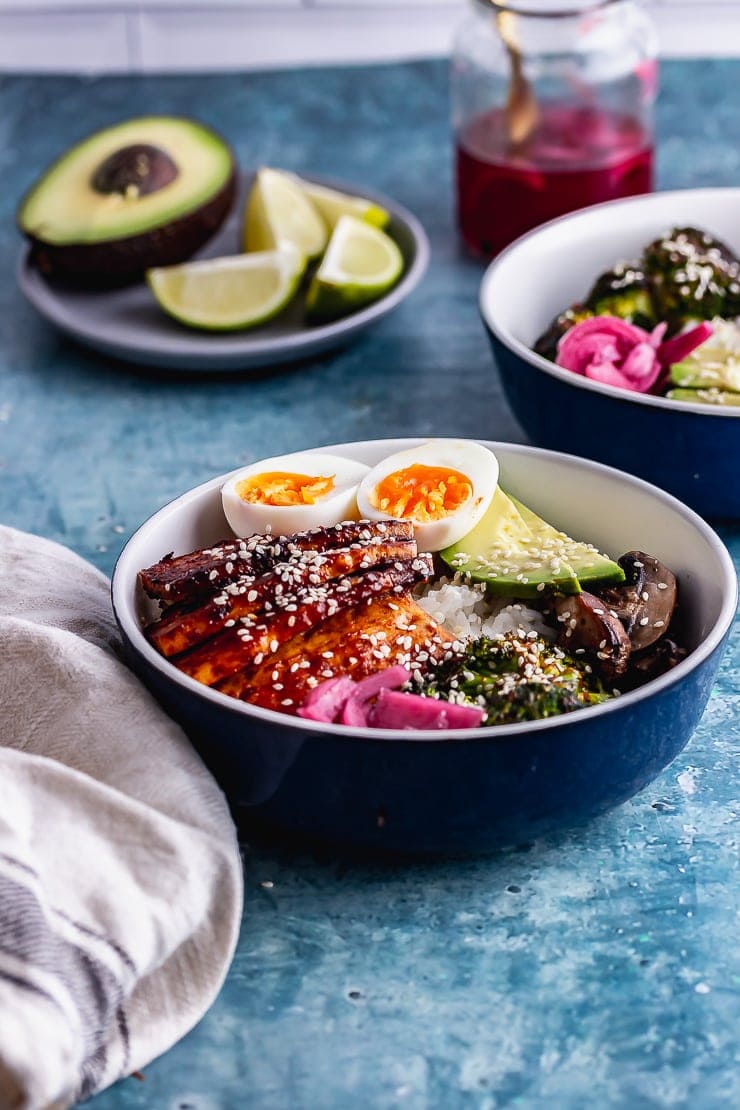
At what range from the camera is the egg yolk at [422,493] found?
51.7 inches

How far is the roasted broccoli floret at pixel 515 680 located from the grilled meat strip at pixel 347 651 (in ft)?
0.09

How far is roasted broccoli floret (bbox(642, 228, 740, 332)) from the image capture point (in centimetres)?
175

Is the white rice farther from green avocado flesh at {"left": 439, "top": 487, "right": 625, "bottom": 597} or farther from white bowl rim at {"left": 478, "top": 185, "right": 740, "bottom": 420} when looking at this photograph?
white bowl rim at {"left": 478, "top": 185, "right": 740, "bottom": 420}

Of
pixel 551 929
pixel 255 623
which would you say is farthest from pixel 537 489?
pixel 551 929

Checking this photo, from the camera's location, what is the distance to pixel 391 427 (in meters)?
1.86

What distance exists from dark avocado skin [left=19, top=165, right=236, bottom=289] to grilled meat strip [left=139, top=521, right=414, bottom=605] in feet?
3.03

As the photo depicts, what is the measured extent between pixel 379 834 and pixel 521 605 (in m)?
0.29

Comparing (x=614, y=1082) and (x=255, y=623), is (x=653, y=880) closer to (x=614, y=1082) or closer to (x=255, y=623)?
(x=614, y=1082)

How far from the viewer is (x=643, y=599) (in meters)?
1.24

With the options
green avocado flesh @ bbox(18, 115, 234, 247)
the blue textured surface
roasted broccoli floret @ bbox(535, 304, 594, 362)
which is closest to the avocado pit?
green avocado flesh @ bbox(18, 115, 234, 247)

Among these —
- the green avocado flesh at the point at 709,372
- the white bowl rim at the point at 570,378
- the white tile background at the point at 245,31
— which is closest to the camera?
the white bowl rim at the point at 570,378

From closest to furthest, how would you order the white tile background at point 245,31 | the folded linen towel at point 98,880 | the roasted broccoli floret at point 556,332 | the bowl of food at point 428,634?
1. the folded linen towel at point 98,880
2. the bowl of food at point 428,634
3. the roasted broccoli floret at point 556,332
4. the white tile background at point 245,31

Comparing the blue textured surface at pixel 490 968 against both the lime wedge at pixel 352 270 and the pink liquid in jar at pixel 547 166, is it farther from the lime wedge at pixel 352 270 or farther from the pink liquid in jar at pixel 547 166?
the pink liquid in jar at pixel 547 166

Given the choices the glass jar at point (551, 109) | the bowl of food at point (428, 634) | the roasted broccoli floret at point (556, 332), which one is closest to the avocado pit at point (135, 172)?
the glass jar at point (551, 109)
